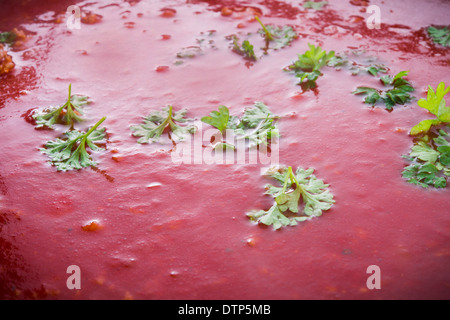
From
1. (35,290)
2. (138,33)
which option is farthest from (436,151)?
(138,33)

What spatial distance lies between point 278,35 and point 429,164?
1710mm

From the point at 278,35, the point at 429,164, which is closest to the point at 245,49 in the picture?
the point at 278,35

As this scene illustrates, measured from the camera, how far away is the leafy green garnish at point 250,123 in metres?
2.39

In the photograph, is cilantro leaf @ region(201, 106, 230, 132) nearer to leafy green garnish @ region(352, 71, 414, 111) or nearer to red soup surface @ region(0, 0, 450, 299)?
red soup surface @ region(0, 0, 450, 299)

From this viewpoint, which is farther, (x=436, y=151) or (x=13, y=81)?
(x=13, y=81)

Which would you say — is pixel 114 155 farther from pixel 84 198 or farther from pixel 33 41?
pixel 33 41

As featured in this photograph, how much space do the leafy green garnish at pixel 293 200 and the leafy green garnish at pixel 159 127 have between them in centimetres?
67

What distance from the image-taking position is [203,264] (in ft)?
5.99

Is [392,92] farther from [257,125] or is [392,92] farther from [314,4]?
[314,4]

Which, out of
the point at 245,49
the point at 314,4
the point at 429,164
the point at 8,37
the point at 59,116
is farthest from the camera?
the point at 314,4

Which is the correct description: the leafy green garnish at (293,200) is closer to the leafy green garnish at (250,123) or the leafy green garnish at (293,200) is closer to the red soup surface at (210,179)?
the red soup surface at (210,179)

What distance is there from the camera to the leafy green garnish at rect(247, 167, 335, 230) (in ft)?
6.48

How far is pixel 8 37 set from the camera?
3.45m

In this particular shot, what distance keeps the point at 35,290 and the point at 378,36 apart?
294 cm
